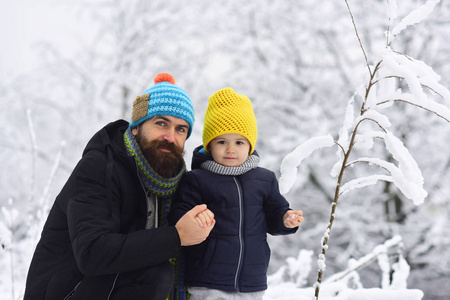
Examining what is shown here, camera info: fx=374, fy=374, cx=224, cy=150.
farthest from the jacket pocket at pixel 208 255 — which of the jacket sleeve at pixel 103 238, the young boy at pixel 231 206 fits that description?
the jacket sleeve at pixel 103 238

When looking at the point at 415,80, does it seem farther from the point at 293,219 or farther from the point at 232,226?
the point at 232,226

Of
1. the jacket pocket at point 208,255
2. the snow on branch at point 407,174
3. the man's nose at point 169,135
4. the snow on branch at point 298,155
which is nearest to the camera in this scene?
the snow on branch at point 407,174

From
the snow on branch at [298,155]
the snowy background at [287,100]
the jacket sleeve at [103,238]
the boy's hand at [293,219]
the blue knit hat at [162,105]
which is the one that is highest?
the snowy background at [287,100]

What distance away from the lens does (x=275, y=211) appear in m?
1.84

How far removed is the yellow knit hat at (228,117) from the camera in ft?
5.98

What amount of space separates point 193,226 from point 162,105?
64 cm

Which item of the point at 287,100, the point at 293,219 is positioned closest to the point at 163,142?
the point at 293,219

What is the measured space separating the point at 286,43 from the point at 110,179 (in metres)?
6.55

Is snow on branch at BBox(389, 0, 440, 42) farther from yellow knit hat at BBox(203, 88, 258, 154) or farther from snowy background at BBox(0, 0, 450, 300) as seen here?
snowy background at BBox(0, 0, 450, 300)

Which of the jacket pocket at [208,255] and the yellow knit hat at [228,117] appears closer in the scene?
the jacket pocket at [208,255]

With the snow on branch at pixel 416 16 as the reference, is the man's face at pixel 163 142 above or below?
below

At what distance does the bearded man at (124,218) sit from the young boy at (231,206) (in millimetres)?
114

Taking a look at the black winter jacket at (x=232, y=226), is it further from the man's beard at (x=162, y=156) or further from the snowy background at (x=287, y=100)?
the snowy background at (x=287, y=100)

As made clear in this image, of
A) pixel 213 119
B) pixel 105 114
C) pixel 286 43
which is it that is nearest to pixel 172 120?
pixel 213 119
